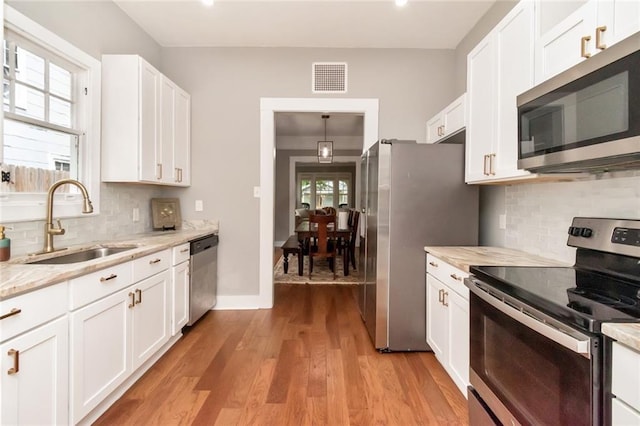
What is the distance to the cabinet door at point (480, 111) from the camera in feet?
6.27

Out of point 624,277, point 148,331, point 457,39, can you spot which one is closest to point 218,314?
point 148,331

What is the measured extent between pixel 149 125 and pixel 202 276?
56.1 inches

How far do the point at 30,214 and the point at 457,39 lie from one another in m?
3.75

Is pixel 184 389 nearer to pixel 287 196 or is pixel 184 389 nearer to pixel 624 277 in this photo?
pixel 624 277

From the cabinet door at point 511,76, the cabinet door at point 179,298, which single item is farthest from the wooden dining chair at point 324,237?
the cabinet door at point 511,76

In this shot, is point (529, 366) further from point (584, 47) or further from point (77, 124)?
point (77, 124)

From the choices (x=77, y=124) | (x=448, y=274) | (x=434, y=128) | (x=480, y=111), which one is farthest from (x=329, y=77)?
(x=448, y=274)

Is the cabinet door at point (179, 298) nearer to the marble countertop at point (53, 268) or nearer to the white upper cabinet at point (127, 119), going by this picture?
the marble countertop at point (53, 268)

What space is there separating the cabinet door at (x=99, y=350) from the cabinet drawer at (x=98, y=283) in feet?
0.13

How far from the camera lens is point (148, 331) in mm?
2090

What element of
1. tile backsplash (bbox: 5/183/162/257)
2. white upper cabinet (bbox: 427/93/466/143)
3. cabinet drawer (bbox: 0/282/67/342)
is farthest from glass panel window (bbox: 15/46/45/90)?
white upper cabinet (bbox: 427/93/466/143)

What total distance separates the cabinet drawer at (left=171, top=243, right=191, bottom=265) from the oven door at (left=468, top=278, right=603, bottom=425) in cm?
212

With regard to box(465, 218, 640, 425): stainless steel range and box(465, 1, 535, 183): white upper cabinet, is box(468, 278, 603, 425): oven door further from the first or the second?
box(465, 1, 535, 183): white upper cabinet

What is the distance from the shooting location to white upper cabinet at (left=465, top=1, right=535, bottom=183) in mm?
1606
